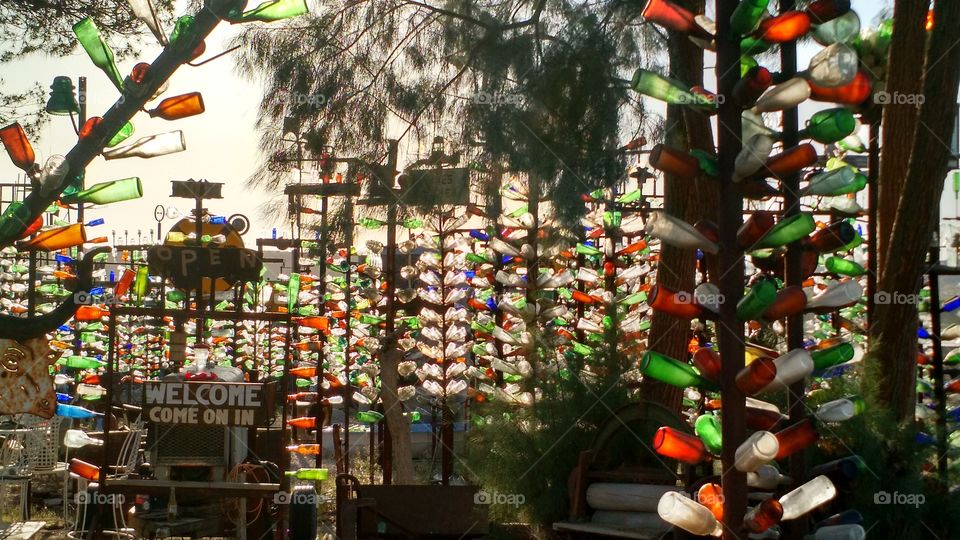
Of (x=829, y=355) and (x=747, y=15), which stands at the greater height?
(x=747, y=15)

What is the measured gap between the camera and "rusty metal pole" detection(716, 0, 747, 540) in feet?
12.2

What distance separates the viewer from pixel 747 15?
12.5 ft

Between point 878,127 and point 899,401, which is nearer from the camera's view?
point 899,401

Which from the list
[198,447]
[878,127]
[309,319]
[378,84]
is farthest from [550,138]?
[309,319]

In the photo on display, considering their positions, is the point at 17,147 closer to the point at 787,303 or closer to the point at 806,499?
the point at 787,303

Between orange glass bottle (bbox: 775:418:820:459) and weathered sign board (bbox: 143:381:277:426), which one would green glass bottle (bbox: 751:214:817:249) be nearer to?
orange glass bottle (bbox: 775:418:820:459)

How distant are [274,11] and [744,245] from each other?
287 centimetres

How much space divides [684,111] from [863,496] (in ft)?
8.34

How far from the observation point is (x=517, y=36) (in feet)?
24.1

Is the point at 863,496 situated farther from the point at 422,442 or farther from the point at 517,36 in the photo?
the point at 422,442

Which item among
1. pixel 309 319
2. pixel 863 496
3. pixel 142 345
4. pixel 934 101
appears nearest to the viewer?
pixel 863 496

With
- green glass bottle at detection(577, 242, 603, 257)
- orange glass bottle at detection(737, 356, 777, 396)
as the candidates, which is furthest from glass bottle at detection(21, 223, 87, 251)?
green glass bottle at detection(577, 242, 603, 257)

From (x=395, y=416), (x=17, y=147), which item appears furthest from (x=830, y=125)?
(x=395, y=416)

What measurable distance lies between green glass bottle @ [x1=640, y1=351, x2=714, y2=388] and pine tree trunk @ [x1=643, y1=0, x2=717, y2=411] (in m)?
3.19
